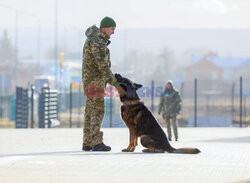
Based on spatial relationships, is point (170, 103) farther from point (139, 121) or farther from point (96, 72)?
point (96, 72)

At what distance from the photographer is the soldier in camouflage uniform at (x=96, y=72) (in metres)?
10.4

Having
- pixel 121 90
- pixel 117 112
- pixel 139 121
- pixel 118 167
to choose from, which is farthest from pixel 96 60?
pixel 117 112

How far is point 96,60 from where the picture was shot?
10.4 metres

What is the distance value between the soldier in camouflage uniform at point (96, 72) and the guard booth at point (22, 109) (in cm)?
1727

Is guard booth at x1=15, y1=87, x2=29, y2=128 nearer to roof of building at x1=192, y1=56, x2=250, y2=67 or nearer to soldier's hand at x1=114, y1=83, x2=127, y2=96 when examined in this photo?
soldier's hand at x1=114, y1=83, x2=127, y2=96

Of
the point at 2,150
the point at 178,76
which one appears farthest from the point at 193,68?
the point at 2,150

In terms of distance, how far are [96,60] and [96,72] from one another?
9.6 inches

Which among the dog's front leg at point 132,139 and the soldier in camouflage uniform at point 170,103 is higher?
the soldier in camouflage uniform at point 170,103

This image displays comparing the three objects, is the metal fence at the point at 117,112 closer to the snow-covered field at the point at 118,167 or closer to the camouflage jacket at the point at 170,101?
the camouflage jacket at the point at 170,101

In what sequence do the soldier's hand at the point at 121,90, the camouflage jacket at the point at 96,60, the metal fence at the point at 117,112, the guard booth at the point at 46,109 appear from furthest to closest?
the metal fence at the point at 117,112
the guard booth at the point at 46,109
the camouflage jacket at the point at 96,60
the soldier's hand at the point at 121,90

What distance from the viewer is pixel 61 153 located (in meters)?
11.2

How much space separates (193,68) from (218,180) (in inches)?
6309

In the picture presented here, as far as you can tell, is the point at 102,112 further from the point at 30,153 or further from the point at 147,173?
the point at 147,173

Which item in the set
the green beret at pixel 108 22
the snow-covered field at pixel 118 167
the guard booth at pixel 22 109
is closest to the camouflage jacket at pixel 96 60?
the green beret at pixel 108 22
